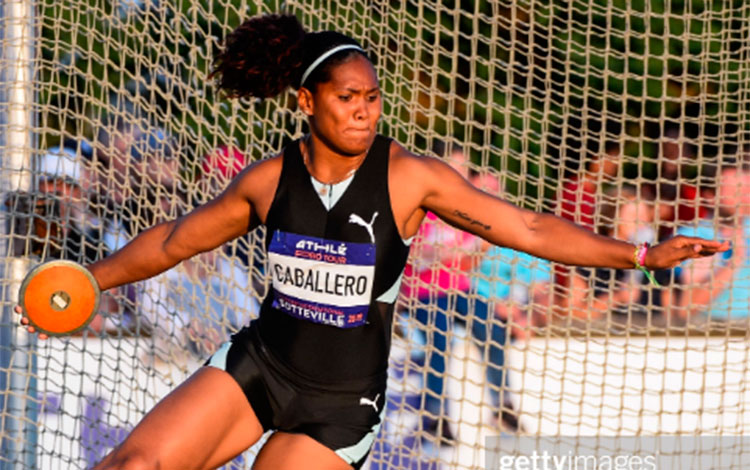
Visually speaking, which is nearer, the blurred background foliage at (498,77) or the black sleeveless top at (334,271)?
the black sleeveless top at (334,271)

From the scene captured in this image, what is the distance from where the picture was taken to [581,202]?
18.6ft

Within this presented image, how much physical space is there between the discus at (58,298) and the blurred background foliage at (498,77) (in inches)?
64.6

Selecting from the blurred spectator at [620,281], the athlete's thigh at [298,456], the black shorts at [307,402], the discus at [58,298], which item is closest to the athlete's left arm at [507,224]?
the black shorts at [307,402]

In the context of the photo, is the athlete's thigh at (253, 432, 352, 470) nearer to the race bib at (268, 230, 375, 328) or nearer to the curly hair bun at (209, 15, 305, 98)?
the race bib at (268, 230, 375, 328)

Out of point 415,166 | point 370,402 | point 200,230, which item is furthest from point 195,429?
point 415,166

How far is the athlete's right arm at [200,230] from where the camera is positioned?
3.42m

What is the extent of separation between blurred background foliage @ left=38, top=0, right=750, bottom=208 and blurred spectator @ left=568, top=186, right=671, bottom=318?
0.23 metres

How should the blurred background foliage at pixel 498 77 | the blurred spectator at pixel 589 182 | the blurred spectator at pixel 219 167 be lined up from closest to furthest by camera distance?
the blurred spectator at pixel 219 167 → the blurred background foliage at pixel 498 77 → the blurred spectator at pixel 589 182

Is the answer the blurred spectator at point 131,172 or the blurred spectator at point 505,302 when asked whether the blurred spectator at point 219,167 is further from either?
the blurred spectator at point 505,302

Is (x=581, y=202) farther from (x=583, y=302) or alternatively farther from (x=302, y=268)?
(x=302, y=268)

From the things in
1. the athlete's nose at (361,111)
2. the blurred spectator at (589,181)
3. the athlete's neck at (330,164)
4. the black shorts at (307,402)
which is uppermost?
the blurred spectator at (589,181)

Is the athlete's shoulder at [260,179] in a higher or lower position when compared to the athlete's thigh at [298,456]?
higher

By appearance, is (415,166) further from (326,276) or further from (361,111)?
(326,276)

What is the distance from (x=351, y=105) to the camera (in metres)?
3.26
